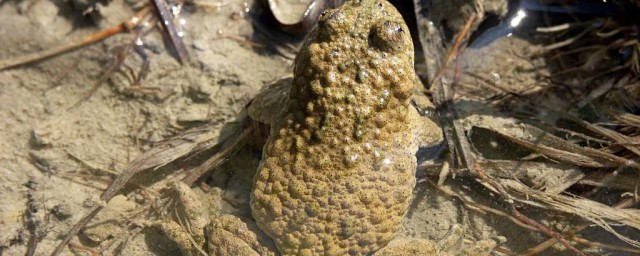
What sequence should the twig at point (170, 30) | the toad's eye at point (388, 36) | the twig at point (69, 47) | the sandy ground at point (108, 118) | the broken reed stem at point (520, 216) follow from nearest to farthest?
the toad's eye at point (388, 36) < the broken reed stem at point (520, 216) < the sandy ground at point (108, 118) < the twig at point (69, 47) < the twig at point (170, 30)

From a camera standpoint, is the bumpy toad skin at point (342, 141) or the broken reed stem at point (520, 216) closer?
the bumpy toad skin at point (342, 141)

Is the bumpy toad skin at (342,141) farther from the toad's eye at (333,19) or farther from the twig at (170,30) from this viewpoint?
the twig at (170,30)

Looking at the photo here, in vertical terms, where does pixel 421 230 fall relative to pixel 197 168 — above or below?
above

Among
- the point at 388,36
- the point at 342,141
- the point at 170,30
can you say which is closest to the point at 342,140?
the point at 342,141

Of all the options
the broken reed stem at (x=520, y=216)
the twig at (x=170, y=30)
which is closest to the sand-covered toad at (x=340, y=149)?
the broken reed stem at (x=520, y=216)

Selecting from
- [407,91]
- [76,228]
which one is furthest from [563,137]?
[76,228]

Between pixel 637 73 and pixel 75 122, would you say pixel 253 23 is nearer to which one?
pixel 75 122
